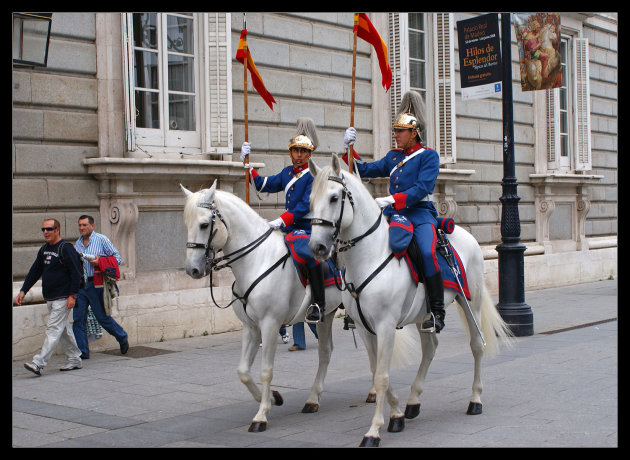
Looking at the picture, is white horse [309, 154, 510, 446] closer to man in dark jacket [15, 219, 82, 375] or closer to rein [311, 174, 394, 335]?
rein [311, 174, 394, 335]

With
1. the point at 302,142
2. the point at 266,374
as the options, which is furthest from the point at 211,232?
the point at 302,142

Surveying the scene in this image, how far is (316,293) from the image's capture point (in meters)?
6.94

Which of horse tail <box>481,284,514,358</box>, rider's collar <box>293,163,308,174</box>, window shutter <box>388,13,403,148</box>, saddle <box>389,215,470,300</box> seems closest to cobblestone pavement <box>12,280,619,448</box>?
horse tail <box>481,284,514,358</box>

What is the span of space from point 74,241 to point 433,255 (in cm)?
567

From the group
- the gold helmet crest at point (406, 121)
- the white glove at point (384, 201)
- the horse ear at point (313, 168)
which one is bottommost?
the white glove at point (384, 201)

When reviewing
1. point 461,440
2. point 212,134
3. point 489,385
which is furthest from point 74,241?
point 461,440

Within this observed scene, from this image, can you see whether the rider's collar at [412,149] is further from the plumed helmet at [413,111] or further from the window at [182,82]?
the window at [182,82]

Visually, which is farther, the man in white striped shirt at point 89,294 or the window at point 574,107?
the window at point 574,107

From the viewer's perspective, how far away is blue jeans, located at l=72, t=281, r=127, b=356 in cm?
956

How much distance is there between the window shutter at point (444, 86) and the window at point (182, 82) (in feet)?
19.0

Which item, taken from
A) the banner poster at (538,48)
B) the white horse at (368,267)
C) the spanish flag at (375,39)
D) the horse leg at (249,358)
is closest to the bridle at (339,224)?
the white horse at (368,267)

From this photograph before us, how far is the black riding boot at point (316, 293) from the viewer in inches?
271

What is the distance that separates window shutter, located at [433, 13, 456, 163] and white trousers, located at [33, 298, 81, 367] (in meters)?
9.22

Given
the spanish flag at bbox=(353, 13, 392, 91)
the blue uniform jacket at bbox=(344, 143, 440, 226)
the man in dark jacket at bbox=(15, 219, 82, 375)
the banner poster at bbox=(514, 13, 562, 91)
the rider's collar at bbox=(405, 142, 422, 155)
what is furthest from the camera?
the banner poster at bbox=(514, 13, 562, 91)
